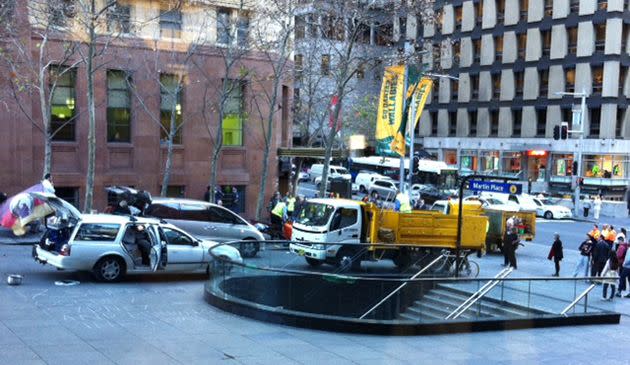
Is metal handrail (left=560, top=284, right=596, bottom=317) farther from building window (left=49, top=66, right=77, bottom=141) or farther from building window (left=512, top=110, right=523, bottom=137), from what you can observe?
building window (left=512, top=110, right=523, bottom=137)

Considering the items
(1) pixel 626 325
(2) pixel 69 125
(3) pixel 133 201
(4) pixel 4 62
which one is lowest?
(1) pixel 626 325

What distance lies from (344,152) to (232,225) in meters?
12.5

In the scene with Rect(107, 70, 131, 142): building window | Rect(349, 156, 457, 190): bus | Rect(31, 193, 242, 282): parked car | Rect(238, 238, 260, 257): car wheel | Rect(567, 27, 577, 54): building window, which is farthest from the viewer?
Rect(567, 27, 577, 54): building window

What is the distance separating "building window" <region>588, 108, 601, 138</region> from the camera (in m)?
57.5

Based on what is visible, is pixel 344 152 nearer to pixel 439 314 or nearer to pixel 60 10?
pixel 60 10

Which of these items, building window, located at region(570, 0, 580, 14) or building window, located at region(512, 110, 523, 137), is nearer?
building window, located at region(570, 0, 580, 14)

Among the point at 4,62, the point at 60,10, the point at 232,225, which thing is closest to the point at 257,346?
the point at 232,225

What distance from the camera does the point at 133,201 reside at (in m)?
22.4

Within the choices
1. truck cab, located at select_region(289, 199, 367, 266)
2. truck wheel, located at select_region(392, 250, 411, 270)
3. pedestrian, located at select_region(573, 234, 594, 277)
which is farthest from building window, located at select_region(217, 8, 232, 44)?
pedestrian, located at select_region(573, 234, 594, 277)

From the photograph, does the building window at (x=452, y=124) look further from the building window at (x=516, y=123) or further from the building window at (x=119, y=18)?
the building window at (x=119, y=18)

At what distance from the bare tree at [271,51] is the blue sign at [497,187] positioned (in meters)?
12.6

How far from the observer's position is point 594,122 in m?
58.0

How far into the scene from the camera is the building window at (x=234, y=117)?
32.1m

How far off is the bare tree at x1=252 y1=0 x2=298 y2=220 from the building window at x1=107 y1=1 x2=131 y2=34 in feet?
17.5
